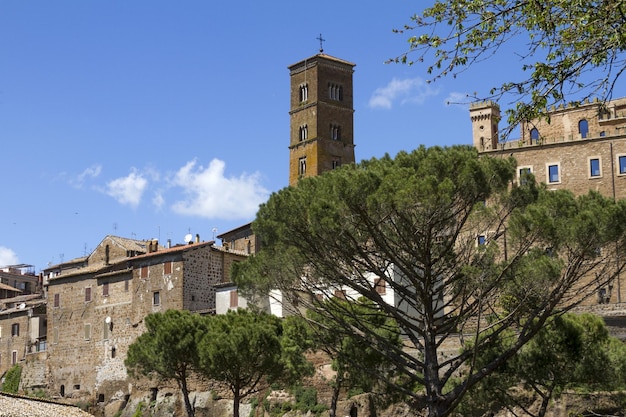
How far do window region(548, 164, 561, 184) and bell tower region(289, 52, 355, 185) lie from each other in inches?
831

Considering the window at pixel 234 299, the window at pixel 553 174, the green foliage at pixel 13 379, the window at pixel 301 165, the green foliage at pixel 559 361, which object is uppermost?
the window at pixel 301 165

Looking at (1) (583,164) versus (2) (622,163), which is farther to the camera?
(1) (583,164)

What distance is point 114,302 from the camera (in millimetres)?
57125

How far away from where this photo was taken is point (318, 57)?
236ft

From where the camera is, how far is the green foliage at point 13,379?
62281mm

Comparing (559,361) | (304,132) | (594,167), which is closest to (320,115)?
(304,132)

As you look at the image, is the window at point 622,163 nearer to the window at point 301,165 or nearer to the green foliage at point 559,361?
the window at point 301,165

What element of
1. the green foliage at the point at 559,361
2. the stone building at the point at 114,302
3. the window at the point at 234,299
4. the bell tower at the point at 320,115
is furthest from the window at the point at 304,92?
the green foliage at the point at 559,361

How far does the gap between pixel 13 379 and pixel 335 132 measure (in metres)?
29.7

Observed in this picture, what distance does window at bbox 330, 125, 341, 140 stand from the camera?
7181 cm

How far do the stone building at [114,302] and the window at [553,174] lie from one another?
18919mm

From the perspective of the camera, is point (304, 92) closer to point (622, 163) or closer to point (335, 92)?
point (335, 92)

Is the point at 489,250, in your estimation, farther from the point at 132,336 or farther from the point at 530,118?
the point at 132,336

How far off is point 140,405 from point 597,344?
3146cm
